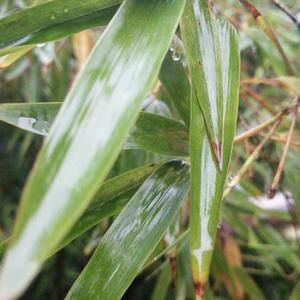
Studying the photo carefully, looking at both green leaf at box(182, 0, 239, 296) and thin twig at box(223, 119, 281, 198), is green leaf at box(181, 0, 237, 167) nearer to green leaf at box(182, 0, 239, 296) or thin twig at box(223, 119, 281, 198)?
green leaf at box(182, 0, 239, 296)

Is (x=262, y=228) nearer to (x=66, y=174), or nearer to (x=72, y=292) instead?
(x=72, y=292)

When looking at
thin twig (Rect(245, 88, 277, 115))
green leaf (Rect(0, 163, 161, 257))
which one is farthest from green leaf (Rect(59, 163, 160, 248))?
thin twig (Rect(245, 88, 277, 115))

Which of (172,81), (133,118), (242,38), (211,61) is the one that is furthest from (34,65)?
(133,118)

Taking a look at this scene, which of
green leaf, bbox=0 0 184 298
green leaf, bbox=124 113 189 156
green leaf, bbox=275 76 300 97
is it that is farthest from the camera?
green leaf, bbox=275 76 300 97

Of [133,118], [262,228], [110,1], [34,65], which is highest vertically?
Answer: [34,65]

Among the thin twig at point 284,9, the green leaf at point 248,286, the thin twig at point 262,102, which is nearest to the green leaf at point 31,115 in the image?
the thin twig at point 284,9

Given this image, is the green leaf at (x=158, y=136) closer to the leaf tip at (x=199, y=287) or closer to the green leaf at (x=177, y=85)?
the green leaf at (x=177, y=85)
